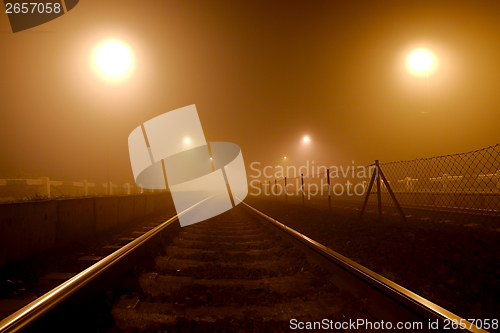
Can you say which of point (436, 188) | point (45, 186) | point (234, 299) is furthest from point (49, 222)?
point (436, 188)

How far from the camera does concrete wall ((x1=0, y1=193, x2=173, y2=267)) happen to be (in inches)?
161

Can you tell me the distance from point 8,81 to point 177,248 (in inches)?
1171

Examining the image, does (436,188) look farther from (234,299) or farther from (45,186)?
(45,186)

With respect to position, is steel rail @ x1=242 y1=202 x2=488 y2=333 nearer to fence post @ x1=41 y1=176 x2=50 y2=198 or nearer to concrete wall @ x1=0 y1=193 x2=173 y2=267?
concrete wall @ x1=0 y1=193 x2=173 y2=267

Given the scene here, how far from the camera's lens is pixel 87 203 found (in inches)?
260

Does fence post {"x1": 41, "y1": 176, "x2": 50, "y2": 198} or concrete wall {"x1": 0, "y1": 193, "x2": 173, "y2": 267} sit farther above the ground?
fence post {"x1": 41, "y1": 176, "x2": 50, "y2": 198}

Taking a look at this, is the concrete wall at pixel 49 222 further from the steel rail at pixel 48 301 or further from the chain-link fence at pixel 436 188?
the chain-link fence at pixel 436 188

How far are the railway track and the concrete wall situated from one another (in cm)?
197

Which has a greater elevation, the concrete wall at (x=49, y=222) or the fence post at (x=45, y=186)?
the fence post at (x=45, y=186)

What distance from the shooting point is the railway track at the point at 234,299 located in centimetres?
193

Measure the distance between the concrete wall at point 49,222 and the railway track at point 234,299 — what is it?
1.97 meters

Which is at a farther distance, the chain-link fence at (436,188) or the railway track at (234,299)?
the chain-link fence at (436,188)
